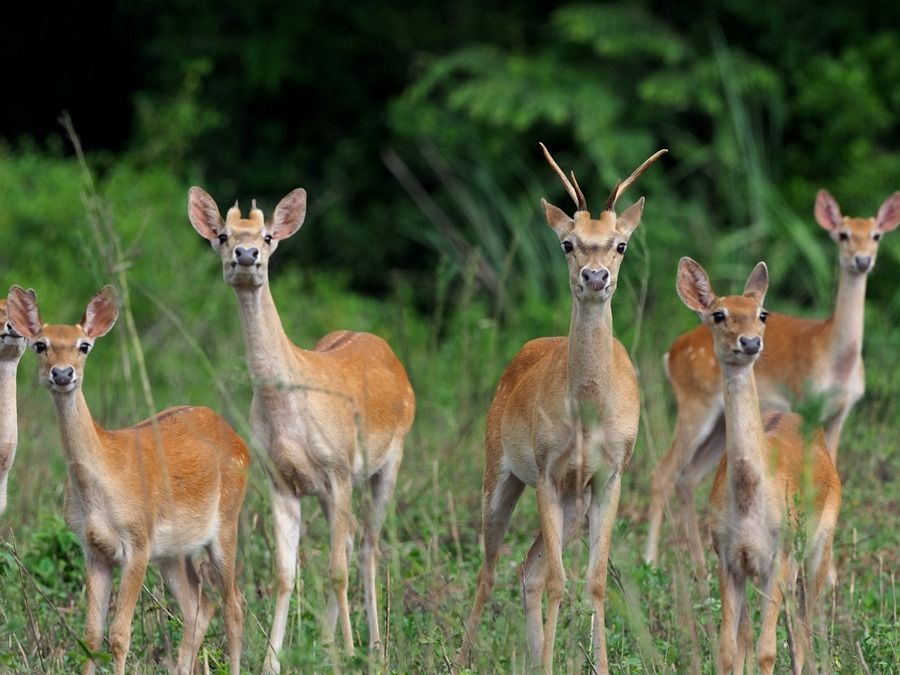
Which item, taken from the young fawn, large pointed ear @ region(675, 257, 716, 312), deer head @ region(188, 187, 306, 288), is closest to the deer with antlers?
deer head @ region(188, 187, 306, 288)

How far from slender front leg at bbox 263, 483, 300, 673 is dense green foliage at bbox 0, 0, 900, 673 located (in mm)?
726

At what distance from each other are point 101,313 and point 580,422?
1778mm

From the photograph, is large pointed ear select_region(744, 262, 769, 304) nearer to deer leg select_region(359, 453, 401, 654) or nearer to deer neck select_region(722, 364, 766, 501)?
deer neck select_region(722, 364, 766, 501)

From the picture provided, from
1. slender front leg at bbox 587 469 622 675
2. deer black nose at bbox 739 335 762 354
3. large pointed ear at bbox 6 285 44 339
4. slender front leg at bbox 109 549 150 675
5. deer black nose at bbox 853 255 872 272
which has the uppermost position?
deer black nose at bbox 853 255 872 272

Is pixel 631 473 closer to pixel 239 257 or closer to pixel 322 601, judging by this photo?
pixel 239 257

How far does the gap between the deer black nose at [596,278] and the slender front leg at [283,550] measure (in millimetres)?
1373

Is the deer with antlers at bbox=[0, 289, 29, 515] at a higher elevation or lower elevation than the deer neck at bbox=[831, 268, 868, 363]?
lower

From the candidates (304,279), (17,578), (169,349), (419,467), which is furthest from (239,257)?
(304,279)

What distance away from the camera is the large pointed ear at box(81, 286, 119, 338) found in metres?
6.22

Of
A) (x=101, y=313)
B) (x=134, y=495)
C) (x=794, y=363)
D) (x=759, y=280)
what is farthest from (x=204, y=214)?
(x=794, y=363)

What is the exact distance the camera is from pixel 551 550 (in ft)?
20.1

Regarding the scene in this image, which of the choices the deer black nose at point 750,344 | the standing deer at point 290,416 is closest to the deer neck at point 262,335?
the standing deer at point 290,416

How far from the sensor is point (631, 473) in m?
9.18

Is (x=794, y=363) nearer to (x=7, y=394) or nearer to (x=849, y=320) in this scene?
(x=849, y=320)
